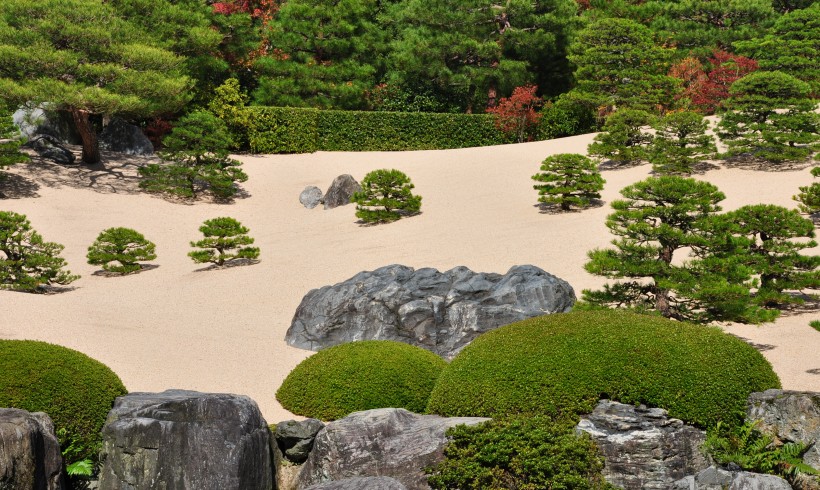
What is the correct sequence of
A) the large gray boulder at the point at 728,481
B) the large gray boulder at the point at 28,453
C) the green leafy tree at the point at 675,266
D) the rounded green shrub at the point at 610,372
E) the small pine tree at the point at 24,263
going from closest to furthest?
the large gray boulder at the point at 28,453, the large gray boulder at the point at 728,481, the rounded green shrub at the point at 610,372, the green leafy tree at the point at 675,266, the small pine tree at the point at 24,263

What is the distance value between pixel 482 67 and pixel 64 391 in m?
23.7

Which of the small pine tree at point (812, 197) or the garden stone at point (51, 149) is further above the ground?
the garden stone at point (51, 149)

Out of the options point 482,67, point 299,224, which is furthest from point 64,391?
point 482,67

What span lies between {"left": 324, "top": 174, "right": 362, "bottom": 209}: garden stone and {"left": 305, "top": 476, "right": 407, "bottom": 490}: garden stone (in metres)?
15.5

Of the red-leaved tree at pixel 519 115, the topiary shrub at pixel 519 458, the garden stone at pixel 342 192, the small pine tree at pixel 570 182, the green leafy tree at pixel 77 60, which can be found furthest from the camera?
the red-leaved tree at pixel 519 115

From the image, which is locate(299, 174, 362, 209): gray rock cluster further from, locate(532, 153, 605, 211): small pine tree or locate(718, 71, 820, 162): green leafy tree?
locate(718, 71, 820, 162): green leafy tree

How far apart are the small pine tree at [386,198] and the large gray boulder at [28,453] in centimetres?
1314

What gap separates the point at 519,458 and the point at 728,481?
5.30 feet

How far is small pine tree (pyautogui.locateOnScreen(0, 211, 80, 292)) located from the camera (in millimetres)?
15109

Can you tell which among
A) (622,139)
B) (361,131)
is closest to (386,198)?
(622,139)

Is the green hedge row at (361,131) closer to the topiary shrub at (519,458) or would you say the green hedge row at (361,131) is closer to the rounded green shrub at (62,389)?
the rounded green shrub at (62,389)

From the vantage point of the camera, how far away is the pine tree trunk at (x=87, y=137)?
2280 centimetres

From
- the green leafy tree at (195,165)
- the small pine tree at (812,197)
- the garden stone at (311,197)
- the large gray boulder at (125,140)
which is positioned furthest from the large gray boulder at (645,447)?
the large gray boulder at (125,140)

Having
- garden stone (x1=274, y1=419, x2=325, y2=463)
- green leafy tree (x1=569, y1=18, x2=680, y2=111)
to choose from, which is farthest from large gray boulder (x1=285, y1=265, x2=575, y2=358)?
green leafy tree (x1=569, y1=18, x2=680, y2=111)
